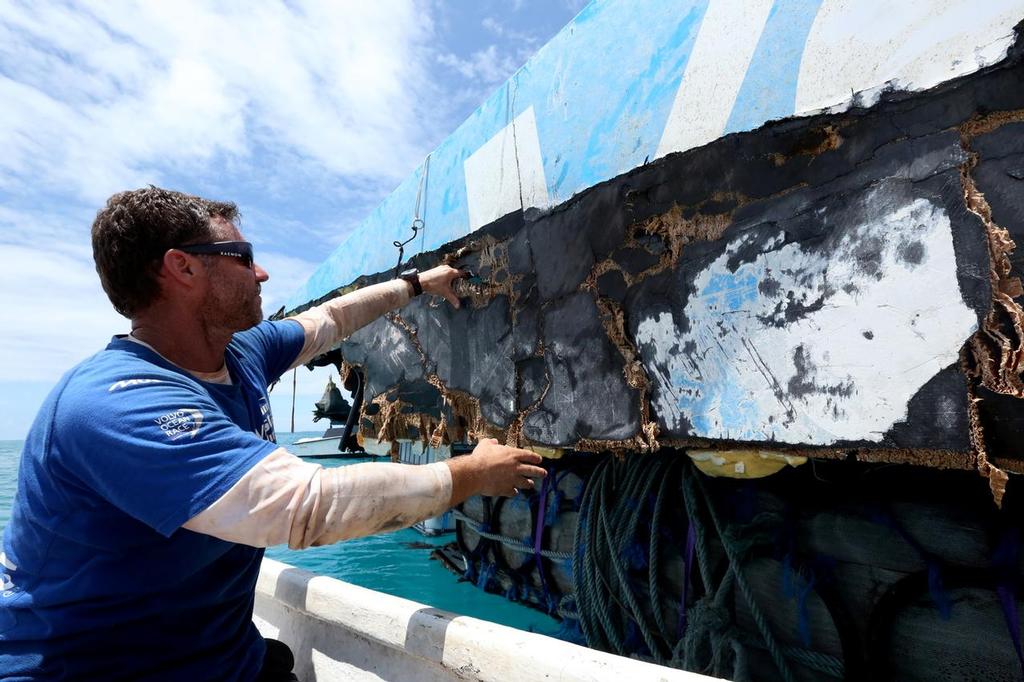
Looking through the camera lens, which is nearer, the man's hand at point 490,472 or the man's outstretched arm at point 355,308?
the man's hand at point 490,472

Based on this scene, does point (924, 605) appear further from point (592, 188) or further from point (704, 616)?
point (592, 188)

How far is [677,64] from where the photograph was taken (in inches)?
65.2

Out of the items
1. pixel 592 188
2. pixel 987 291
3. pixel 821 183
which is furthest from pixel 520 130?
pixel 987 291

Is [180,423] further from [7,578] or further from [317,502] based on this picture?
[7,578]

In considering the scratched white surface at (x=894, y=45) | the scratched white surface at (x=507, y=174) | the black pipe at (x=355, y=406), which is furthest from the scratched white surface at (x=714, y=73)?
the black pipe at (x=355, y=406)

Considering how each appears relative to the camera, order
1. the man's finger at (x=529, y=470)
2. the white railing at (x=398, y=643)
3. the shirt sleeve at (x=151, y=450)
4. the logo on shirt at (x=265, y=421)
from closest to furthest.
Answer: the shirt sleeve at (x=151, y=450)
the white railing at (x=398, y=643)
the man's finger at (x=529, y=470)
the logo on shirt at (x=265, y=421)

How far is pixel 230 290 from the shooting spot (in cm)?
144

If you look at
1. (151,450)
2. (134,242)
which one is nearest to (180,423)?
(151,450)

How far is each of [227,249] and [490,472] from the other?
936 millimetres

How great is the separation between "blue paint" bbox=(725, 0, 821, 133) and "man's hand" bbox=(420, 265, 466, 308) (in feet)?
4.81

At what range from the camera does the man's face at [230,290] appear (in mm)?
1417

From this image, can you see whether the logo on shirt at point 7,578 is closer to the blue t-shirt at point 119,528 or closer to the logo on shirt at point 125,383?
the blue t-shirt at point 119,528

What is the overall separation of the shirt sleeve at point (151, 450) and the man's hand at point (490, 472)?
414 millimetres

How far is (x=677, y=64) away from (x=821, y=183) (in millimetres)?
642
